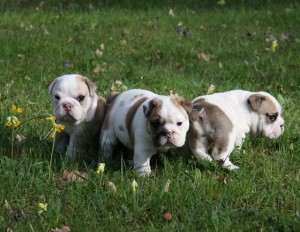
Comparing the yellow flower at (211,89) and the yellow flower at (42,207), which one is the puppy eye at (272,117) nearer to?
the yellow flower at (211,89)

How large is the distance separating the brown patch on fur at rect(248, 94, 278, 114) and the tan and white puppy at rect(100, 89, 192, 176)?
2.54 feet

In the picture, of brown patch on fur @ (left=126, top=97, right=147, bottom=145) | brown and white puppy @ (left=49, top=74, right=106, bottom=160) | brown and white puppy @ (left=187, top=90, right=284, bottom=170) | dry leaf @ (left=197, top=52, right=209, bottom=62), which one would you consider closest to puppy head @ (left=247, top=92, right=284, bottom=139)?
brown and white puppy @ (left=187, top=90, right=284, bottom=170)

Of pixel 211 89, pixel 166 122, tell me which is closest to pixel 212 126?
pixel 166 122

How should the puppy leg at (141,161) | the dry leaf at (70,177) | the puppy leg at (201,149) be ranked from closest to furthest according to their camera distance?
the dry leaf at (70,177), the puppy leg at (141,161), the puppy leg at (201,149)

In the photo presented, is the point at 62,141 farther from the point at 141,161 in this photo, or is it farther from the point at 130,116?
the point at 141,161

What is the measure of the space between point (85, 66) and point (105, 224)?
3.88 m

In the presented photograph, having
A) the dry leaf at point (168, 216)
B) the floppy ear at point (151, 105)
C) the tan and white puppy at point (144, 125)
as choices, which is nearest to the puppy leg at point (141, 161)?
the tan and white puppy at point (144, 125)

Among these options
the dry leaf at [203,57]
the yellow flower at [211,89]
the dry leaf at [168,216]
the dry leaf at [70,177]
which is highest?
the dry leaf at [203,57]

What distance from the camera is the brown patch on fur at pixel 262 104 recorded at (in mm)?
5023

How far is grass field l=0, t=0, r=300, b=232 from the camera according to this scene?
3.94 metres

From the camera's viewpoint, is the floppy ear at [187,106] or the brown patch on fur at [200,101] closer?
the floppy ear at [187,106]

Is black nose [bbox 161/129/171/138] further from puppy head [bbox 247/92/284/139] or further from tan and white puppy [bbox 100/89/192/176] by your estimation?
puppy head [bbox 247/92/284/139]

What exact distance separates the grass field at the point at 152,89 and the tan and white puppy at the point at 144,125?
0.16 metres

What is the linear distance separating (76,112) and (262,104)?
4.74 ft
